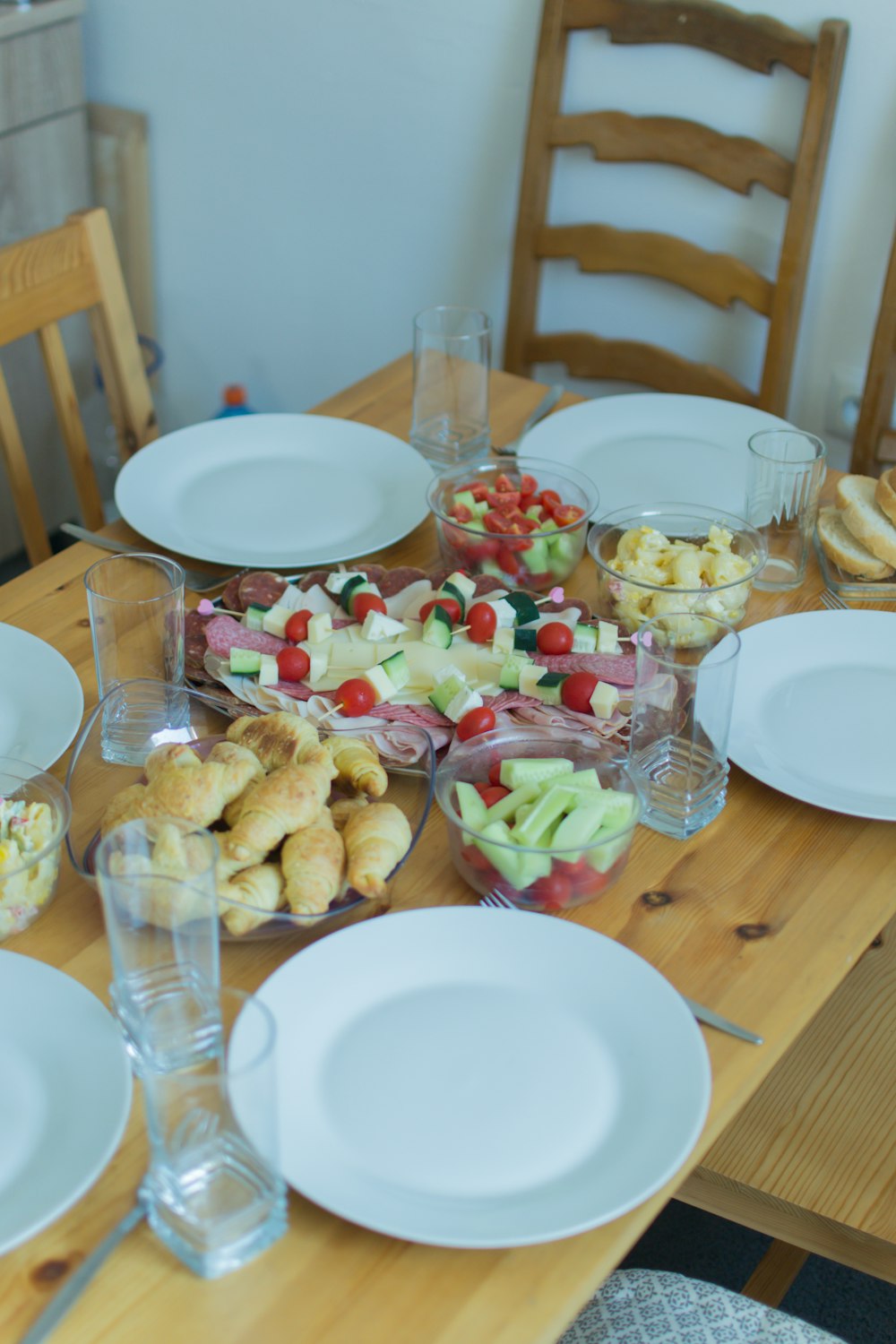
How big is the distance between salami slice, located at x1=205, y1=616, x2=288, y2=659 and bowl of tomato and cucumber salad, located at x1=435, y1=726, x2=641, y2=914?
265mm

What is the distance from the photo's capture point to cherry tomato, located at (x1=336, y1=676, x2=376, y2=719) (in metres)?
1.17

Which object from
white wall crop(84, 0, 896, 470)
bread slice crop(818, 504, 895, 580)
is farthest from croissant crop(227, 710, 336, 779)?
white wall crop(84, 0, 896, 470)

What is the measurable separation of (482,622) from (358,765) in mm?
246

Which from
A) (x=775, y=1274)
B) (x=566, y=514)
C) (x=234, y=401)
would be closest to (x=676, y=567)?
(x=566, y=514)

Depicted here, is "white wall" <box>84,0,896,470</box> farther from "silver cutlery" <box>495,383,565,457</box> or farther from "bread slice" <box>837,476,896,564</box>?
"bread slice" <box>837,476,896,564</box>

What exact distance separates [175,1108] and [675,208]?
1.89 metres

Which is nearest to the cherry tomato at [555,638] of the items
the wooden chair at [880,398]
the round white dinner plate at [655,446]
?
the round white dinner plate at [655,446]

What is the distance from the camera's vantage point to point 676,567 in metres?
1.33

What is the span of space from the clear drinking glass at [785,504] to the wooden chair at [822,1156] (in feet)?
1.54

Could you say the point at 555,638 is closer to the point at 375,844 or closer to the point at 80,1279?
the point at 375,844

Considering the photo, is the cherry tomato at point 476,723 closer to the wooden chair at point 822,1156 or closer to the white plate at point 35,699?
the white plate at point 35,699

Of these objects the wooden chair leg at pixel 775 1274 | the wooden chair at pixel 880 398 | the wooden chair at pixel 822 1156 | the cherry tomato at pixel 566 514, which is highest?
the cherry tomato at pixel 566 514

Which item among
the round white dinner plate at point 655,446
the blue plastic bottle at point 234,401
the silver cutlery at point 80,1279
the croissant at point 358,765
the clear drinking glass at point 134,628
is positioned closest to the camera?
the silver cutlery at point 80,1279

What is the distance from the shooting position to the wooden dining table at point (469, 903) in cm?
74
